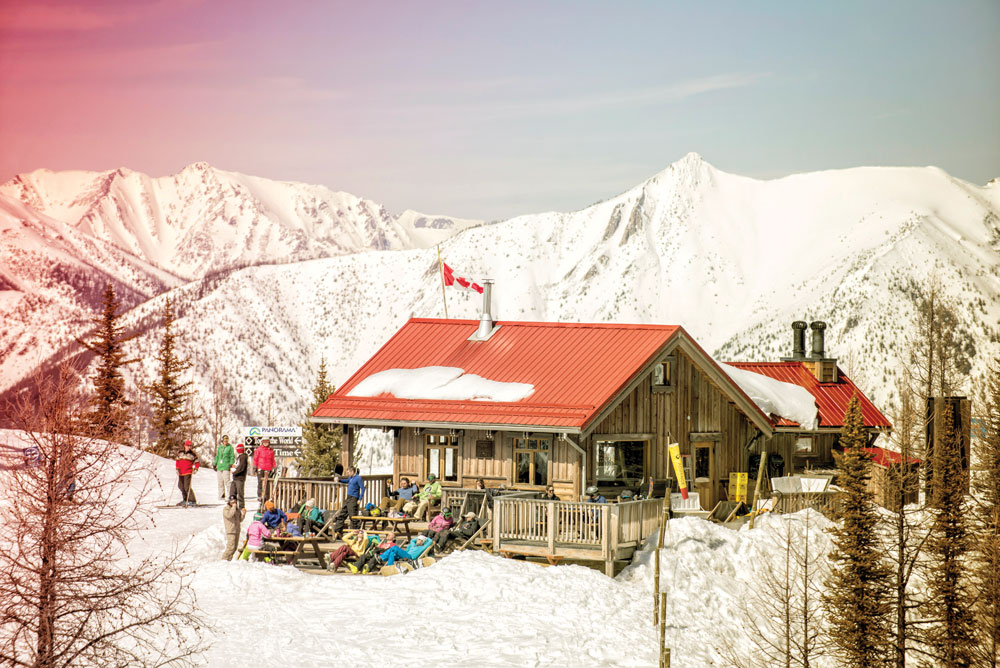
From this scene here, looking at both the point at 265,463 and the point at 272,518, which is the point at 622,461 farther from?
the point at 265,463

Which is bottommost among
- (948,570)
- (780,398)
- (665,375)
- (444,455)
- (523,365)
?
(948,570)

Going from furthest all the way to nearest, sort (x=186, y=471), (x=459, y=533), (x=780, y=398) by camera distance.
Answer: (x=780, y=398) < (x=186, y=471) < (x=459, y=533)

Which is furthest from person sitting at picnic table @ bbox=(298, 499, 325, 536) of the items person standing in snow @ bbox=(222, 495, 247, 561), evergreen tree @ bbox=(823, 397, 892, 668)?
evergreen tree @ bbox=(823, 397, 892, 668)

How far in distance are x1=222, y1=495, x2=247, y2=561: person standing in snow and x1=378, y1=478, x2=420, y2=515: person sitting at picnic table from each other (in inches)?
151

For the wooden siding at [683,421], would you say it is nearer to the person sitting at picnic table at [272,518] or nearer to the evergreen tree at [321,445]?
the person sitting at picnic table at [272,518]

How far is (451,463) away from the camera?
29.7 metres

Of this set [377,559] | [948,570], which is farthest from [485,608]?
[948,570]

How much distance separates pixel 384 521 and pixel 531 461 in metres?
4.20

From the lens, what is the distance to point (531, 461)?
28.6 m

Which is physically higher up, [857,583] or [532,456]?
[532,456]

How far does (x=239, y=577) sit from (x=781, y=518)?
46.4ft

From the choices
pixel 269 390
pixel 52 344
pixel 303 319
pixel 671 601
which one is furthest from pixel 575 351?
pixel 52 344

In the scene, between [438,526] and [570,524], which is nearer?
[570,524]

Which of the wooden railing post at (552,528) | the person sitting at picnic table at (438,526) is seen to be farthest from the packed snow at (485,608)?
the person sitting at picnic table at (438,526)
